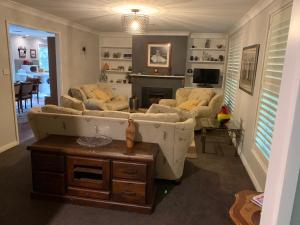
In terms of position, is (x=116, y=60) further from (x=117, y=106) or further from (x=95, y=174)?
(x=95, y=174)

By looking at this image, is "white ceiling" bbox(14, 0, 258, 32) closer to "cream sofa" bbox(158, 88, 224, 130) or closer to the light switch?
the light switch

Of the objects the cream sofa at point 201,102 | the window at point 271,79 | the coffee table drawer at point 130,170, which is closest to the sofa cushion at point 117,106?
the cream sofa at point 201,102

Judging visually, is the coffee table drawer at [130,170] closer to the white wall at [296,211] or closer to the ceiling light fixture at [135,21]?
the white wall at [296,211]

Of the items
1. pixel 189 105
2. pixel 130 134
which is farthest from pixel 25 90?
pixel 130 134

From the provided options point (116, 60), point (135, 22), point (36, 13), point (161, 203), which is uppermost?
point (36, 13)

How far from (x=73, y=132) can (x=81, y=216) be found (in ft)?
3.16

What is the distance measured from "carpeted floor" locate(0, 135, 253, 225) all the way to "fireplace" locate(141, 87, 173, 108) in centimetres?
372

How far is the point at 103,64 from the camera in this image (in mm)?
7574

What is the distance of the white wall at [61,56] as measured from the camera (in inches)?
146

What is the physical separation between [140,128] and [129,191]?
0.68 meters

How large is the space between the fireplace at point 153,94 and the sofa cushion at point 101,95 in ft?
4.26

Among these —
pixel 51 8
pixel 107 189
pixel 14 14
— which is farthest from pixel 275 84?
pixel 14 14

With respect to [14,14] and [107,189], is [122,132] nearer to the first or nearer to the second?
[107,189]

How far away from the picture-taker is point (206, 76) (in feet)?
22.0
